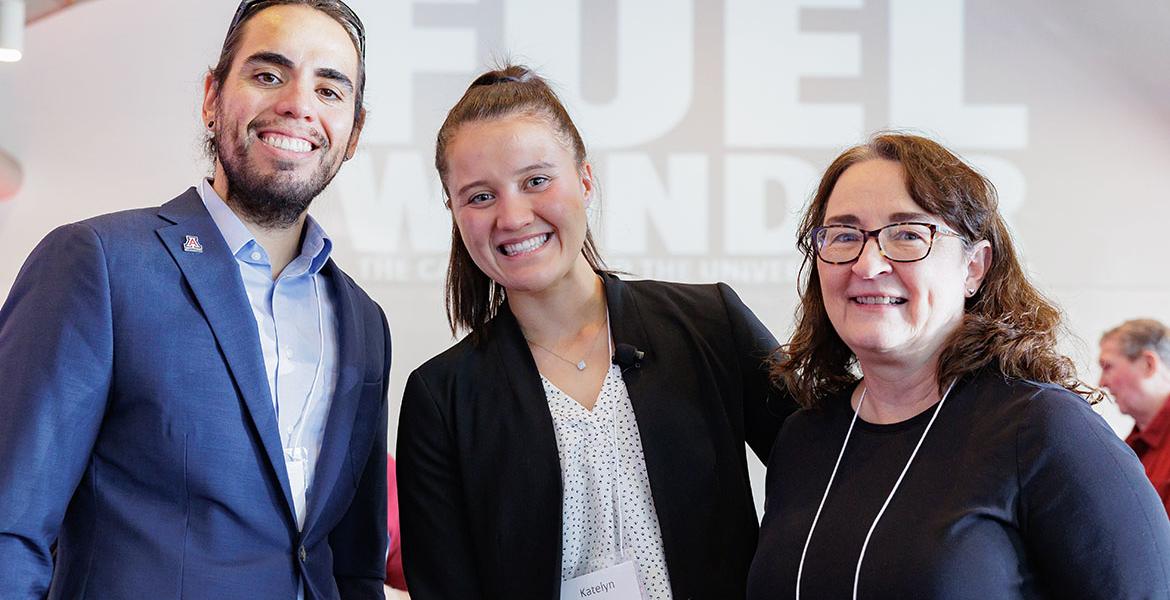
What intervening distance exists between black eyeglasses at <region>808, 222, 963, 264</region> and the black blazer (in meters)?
0.41

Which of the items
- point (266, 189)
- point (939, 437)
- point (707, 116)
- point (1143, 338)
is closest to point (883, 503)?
point (939, 437)

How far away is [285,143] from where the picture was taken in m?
2.08

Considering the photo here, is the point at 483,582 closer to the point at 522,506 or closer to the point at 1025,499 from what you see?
the point at 522,506

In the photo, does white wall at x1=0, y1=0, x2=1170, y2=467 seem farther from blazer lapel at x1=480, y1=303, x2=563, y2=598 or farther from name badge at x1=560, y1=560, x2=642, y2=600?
name badge at x1=560, y1=560, x2=642, y2=600

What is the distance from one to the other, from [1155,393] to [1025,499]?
419cm

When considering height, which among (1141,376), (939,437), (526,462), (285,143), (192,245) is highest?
(285,143)

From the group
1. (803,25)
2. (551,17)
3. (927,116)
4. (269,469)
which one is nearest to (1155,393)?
(927,116)

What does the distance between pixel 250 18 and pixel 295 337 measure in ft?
2.12

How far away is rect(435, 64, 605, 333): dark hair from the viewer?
2158 millimetres

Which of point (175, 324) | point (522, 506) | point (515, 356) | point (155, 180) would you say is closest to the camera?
point (175, 324)

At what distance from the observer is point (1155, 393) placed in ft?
17.1

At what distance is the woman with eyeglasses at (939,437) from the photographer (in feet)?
5.03

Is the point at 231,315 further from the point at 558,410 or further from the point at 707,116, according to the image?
the point at 707,116

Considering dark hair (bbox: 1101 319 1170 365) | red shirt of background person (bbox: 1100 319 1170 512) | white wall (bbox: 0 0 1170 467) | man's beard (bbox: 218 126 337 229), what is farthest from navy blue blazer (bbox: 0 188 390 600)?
dark hair (bbox: 1101 319 1170 365)
